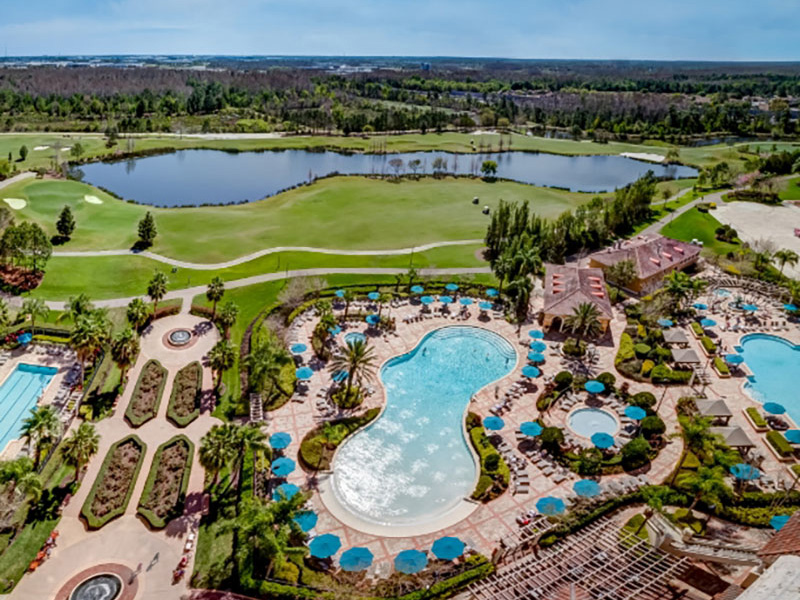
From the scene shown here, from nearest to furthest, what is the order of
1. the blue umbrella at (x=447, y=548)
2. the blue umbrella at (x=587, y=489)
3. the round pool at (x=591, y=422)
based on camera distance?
the blue umbrella at (x=447, y=548)
the blue umbrella at (x=587, y=489)
the round pool at (x=591, y=422)

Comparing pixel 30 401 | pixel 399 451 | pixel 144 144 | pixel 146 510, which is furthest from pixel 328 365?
pixel 144 144

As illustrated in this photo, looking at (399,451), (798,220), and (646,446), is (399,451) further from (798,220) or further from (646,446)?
(798,220)

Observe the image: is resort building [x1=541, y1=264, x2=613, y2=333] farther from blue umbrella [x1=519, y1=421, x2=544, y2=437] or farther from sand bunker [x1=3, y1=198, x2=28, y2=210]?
sand bunker [x1=3, y1=198, x2=28, y2=210]

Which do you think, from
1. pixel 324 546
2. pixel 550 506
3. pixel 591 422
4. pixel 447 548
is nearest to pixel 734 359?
pixel 591 422

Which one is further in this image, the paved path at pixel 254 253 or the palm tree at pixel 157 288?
the paved path at pixel 254 253

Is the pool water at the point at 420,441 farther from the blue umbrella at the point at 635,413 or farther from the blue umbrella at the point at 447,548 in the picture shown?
the blue umbrella at the point at 635,413

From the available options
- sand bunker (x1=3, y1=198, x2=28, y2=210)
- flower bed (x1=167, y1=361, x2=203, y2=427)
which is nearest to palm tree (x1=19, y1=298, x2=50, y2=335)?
flower bed (x1=167, y1=361, x2=203, y2=427)

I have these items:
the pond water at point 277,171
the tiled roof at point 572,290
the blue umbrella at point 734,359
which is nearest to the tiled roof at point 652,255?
the tiled roof at point 572,290

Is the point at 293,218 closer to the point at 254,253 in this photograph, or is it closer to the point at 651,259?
the point at 254,253

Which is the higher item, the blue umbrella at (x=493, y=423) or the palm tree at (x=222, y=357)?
the palm tree at (x=222, y=357)
